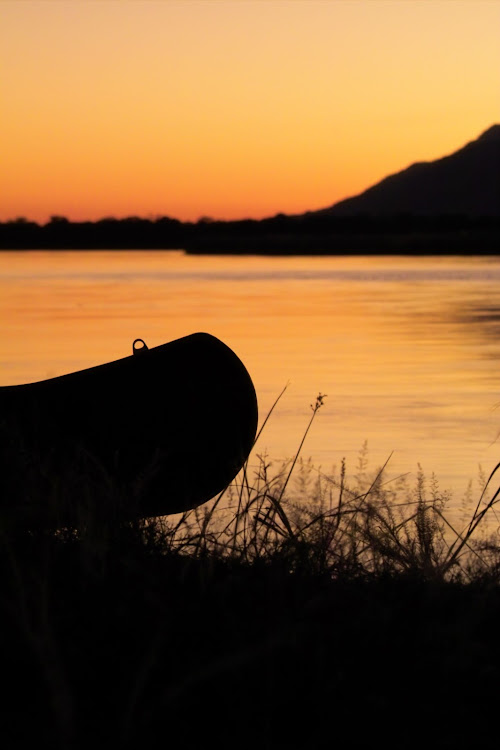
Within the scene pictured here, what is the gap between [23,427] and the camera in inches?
239

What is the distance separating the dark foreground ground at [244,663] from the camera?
254cm

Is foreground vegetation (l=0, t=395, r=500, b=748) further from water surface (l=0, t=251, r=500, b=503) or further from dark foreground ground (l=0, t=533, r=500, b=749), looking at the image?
water surface (l=0, t=251, r=500, b=503)

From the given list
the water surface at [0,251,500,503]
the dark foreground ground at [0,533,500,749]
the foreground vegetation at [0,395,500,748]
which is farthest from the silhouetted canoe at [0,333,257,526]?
the dark foreground ground at [0,533,500,749]

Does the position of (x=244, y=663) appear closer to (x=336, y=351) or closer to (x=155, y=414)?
(x=155, y=414)

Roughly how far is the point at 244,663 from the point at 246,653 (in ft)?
1.98

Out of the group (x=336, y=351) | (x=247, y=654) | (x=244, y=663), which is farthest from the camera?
(x=336, y=351)

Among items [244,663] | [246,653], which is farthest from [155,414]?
[246,653]

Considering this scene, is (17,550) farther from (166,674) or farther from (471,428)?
(471,428)

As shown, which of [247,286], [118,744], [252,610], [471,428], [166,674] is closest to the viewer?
[118,744]

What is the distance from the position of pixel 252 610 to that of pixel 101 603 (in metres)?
0.43

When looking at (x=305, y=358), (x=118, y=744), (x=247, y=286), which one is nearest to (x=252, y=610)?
(x=118, y=744)

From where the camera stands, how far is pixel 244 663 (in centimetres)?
267

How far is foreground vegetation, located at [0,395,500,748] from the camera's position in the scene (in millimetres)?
2545

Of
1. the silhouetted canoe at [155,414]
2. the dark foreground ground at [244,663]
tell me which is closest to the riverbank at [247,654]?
the dark foreground ground at [244,663]
